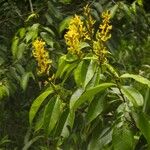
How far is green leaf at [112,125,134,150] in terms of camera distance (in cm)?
137

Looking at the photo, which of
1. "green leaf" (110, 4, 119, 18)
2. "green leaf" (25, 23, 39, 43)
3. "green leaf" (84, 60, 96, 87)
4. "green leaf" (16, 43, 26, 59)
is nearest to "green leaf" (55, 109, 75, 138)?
"green leaf" (84, 60, 96, 87)

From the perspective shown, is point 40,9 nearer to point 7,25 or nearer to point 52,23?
point 52,23

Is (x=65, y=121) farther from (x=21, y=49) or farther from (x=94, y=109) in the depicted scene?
(x=21, y=49)

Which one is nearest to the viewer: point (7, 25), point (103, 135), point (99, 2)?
point (103, 135)

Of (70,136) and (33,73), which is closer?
(70,136)

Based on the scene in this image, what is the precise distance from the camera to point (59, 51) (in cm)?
305

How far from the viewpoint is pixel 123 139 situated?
1.38 metres

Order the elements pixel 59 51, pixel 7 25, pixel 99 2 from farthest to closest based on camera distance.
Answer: pixel 7 25, pixel 99 2, pixel 59 51

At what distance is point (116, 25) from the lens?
3.52 metres

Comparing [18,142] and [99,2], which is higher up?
[99,2]

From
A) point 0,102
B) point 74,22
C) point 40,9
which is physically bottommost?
point 0,102

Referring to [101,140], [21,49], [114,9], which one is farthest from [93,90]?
[114,9]

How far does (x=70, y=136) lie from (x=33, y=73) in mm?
1546

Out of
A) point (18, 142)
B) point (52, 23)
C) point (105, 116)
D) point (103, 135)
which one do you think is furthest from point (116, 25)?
point (103, 135)
